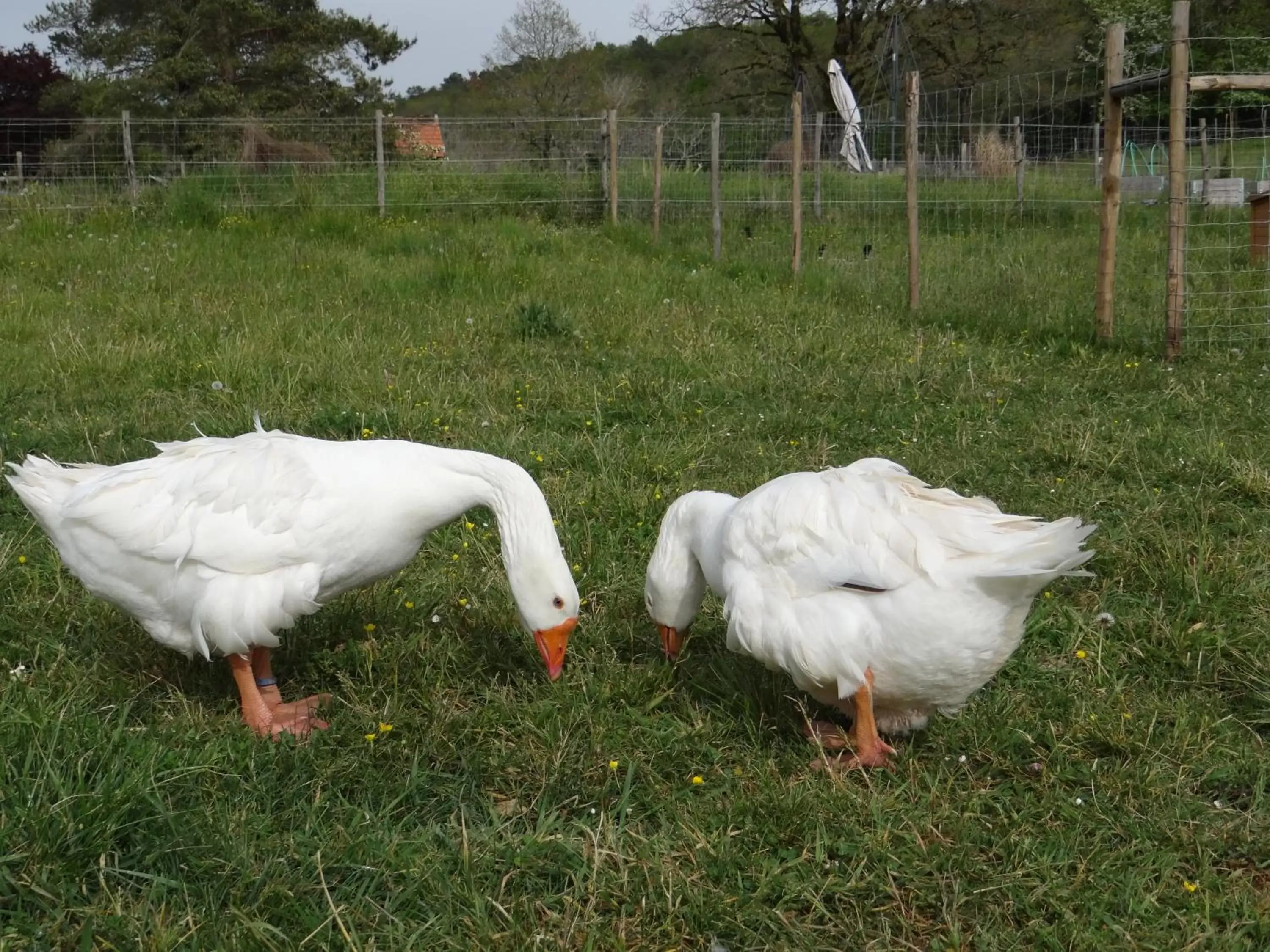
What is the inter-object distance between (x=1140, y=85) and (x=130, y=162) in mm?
13132

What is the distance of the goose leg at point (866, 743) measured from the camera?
127 inches

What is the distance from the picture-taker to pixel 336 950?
7.95ft

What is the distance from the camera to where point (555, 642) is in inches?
140

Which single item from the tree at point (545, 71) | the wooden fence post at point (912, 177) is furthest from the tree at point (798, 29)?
the wooden fence post at point (912, 177)

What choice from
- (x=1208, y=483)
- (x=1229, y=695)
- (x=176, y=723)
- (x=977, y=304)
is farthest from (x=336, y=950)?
(x=977, y=304)

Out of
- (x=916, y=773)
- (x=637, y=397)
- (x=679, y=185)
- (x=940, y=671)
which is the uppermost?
(x=679, y=185)

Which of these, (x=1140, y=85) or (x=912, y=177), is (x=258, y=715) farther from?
(x=912, y=177)

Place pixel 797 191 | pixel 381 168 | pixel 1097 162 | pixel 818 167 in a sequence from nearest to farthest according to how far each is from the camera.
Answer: pixel 797 191 < pixel 381 168 < pixel 818 167 < pixel 1097 162

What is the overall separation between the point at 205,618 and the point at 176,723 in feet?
1.19

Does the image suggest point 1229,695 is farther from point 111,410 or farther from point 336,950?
point 111,410

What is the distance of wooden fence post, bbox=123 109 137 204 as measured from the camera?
1459 centimetres

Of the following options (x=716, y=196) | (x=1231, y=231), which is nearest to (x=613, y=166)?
(x=716, y=196)

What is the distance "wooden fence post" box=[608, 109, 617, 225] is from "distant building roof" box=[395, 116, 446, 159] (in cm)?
290

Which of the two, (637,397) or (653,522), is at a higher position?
(637,397)
